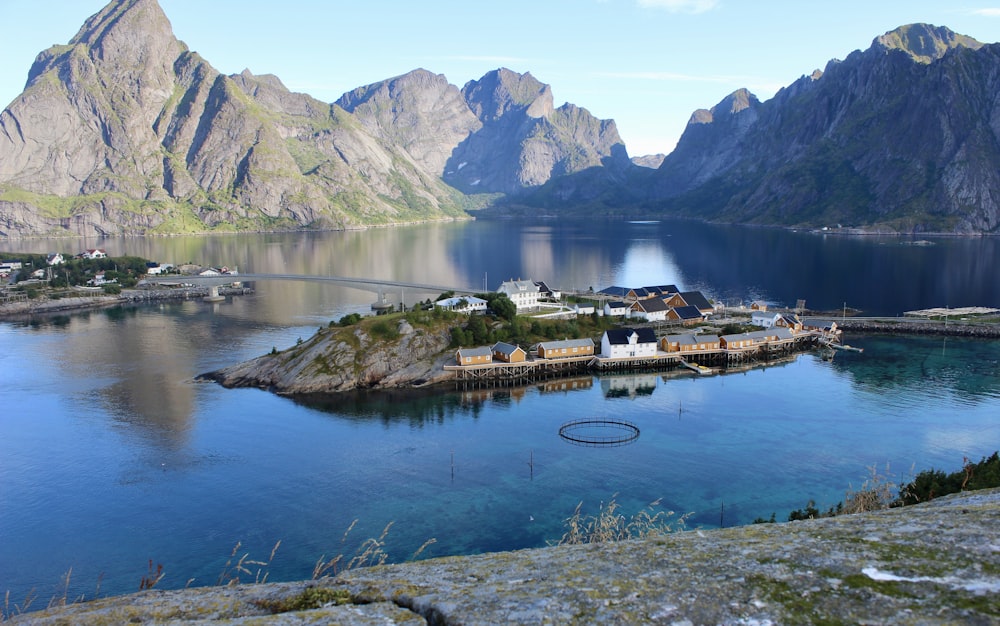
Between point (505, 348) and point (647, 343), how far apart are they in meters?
17.4

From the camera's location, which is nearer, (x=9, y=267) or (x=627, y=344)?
(x=627, y=344)

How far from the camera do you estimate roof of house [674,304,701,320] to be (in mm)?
98625

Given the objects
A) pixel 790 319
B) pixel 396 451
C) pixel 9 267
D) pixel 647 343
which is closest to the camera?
pixel 396 451

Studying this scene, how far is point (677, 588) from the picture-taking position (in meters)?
9.00

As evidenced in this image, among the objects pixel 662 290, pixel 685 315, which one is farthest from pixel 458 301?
pixel 662 290

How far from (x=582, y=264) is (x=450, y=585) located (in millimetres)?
179768

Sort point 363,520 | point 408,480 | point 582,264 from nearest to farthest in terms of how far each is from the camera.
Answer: point 363,520 < point 408,480 < point 582,264

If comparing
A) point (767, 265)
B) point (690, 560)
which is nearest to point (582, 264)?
point (767, 265)

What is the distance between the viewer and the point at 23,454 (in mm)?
53594

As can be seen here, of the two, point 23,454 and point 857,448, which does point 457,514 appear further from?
point 23,454

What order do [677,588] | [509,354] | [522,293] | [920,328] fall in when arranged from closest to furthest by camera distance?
[677,588]
[509,354]
[920,328]
[522,293]

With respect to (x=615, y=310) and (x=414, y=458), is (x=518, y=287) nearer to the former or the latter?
(x=615, y=310)

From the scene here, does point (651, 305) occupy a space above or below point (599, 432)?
above

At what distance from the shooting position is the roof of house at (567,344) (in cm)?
8044
